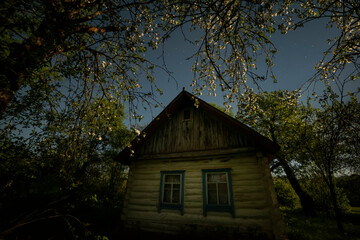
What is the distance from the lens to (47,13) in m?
2.69

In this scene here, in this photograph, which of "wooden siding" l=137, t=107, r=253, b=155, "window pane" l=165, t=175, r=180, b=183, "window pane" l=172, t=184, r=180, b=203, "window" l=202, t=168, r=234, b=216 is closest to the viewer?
"window" l=202, t=168, r=234, b=216

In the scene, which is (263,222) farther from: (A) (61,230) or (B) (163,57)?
(A) (61,230)

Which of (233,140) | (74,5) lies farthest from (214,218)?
(74,5)

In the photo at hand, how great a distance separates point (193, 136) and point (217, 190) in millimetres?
2841

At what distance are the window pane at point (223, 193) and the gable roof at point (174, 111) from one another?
8.03 ft

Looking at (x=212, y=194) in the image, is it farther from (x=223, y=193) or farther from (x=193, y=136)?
(x=193, y=136)

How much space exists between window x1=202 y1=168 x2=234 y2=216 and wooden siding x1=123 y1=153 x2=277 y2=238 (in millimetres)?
178

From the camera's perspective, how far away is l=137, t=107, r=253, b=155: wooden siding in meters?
7.42

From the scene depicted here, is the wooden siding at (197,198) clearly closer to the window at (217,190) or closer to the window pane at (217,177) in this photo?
the window at (217,190)

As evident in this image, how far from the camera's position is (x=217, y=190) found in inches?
269

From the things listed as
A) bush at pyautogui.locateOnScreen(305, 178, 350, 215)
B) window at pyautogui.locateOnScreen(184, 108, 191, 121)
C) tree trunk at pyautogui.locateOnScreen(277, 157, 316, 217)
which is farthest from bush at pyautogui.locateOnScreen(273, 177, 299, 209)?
window at pyautogui.locateOnScreen(184, 108, 191, 121)

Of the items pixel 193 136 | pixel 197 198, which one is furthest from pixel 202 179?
pixel 193 136

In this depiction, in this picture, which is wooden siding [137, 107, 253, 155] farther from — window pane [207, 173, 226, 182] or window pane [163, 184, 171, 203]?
window pane [163, 184, 171, 203]

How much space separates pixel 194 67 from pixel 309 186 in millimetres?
20384
